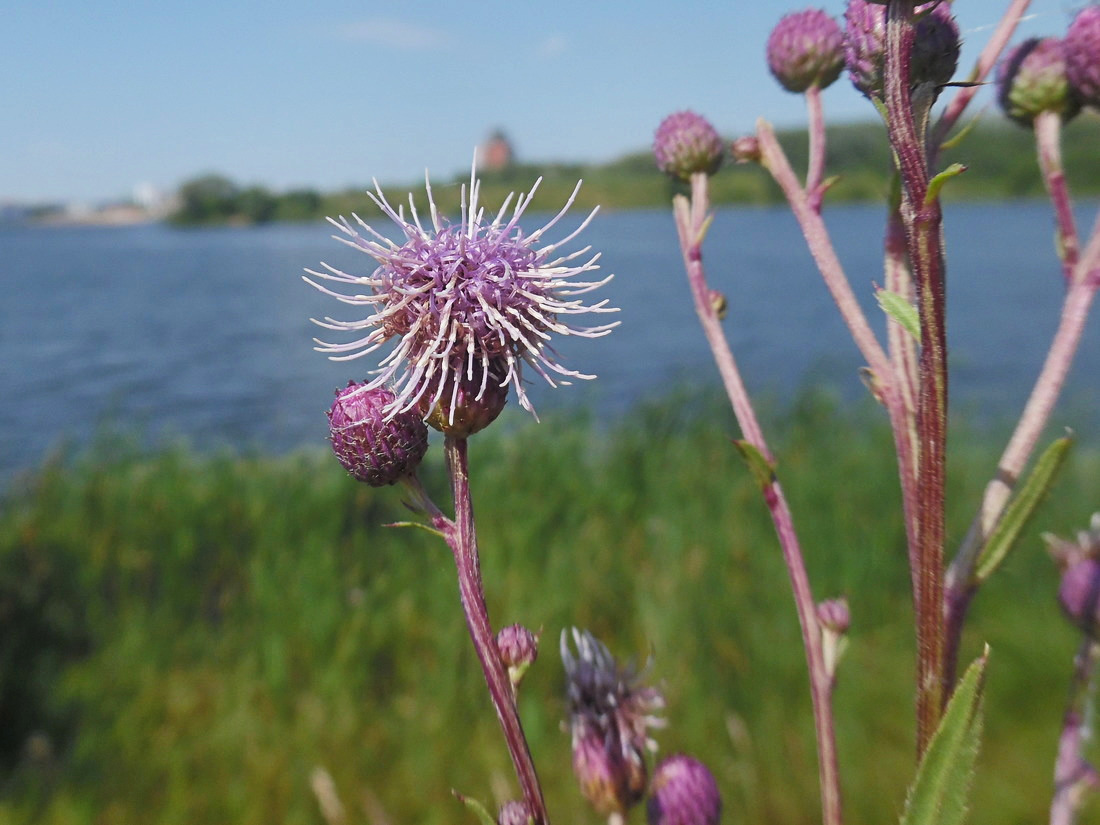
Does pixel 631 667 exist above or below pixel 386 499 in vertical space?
above

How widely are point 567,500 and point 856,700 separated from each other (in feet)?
7.46

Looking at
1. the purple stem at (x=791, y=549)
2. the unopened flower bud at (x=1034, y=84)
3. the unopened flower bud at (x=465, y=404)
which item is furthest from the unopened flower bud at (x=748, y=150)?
the unopened flower bud at (x=465, y=404)

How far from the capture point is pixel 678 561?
15.8ft

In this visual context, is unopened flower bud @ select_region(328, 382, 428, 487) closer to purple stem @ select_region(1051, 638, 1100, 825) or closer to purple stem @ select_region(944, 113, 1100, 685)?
purple stem @ select_region(944, 113, 1100, 685)

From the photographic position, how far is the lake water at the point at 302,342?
30.7 feet

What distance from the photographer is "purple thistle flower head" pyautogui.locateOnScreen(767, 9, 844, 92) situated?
1130mm

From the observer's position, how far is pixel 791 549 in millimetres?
880

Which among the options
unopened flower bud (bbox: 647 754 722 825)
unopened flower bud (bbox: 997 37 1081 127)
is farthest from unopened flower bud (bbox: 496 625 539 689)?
unopened flower bud (bbox: 997 37 1081 127)

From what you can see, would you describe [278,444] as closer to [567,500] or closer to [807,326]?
[567,500]

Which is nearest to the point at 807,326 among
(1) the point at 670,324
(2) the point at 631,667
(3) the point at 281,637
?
(1) the point at 670,324

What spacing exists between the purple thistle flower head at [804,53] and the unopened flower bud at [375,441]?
68 cm

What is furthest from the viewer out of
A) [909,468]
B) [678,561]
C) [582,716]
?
[678,561]

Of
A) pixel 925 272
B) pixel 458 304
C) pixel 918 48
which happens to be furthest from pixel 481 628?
pixel 918 48

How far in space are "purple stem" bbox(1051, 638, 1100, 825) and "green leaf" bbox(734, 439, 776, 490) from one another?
388 millimetres
